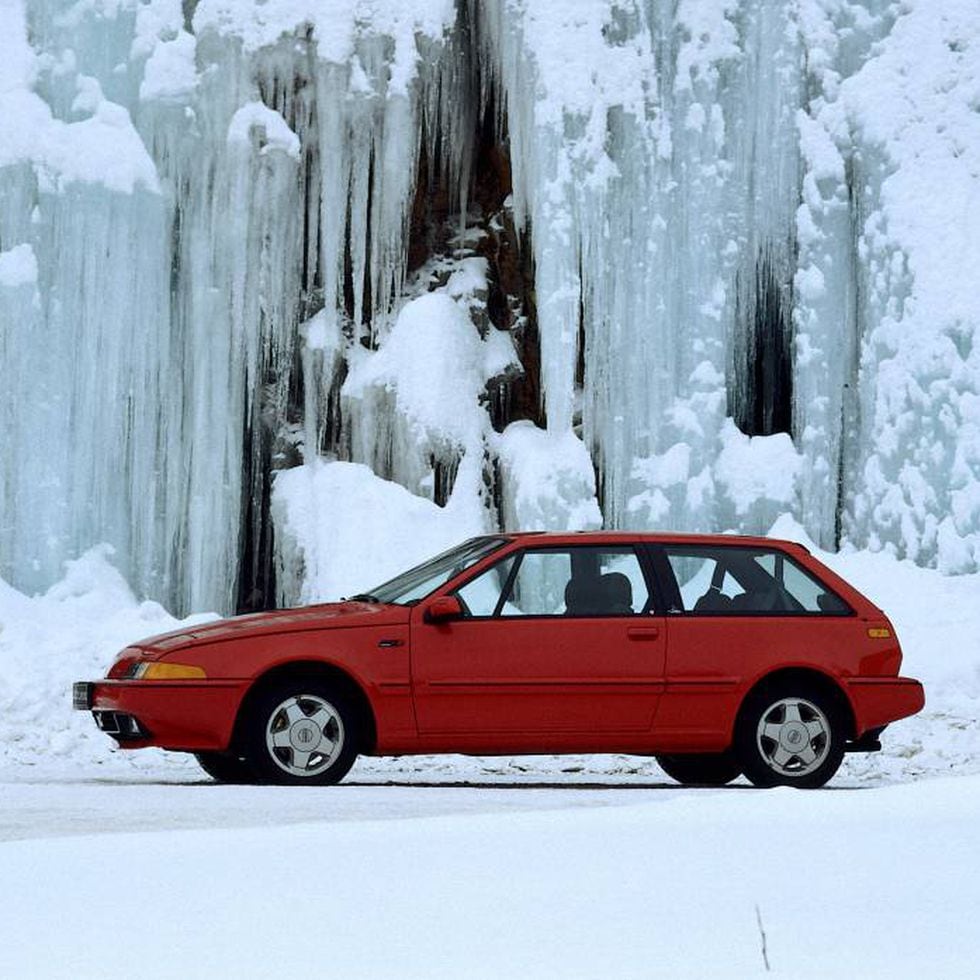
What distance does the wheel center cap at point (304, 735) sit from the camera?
33.3 ft

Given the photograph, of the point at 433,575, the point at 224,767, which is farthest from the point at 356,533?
the point at 433,575

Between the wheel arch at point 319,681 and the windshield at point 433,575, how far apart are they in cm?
53

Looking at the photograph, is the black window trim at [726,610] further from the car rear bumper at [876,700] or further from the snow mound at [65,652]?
the snow mound at [65,652]

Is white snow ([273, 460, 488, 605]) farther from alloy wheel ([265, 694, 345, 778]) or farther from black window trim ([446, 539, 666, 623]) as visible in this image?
alloy wheel ([265, 694, 345, 778])

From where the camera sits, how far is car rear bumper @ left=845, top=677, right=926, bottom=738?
10.7m

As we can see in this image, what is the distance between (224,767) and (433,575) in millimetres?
1521

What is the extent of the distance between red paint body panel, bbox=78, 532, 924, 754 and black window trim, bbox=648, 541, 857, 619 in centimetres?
2

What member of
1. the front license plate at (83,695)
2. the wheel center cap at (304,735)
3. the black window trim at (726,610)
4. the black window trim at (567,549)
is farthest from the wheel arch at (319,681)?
the black window trim at (726,610)

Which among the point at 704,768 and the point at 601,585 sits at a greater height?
the point at 601,585

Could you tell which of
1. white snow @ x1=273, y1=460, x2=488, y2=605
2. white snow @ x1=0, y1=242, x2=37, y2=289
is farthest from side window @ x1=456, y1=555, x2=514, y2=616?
white snow @ x1=0, y1=242, x2=37, y2=289

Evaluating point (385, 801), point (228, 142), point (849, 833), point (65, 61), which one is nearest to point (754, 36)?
point (228, 142)

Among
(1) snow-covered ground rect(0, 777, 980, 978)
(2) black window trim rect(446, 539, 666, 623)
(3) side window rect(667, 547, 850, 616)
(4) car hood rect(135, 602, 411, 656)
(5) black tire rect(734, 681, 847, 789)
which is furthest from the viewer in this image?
(3) side window rect(667, 547, 850, 616)

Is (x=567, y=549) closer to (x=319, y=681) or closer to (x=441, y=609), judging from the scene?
(x=441, y=609)

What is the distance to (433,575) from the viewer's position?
35.3 ft
